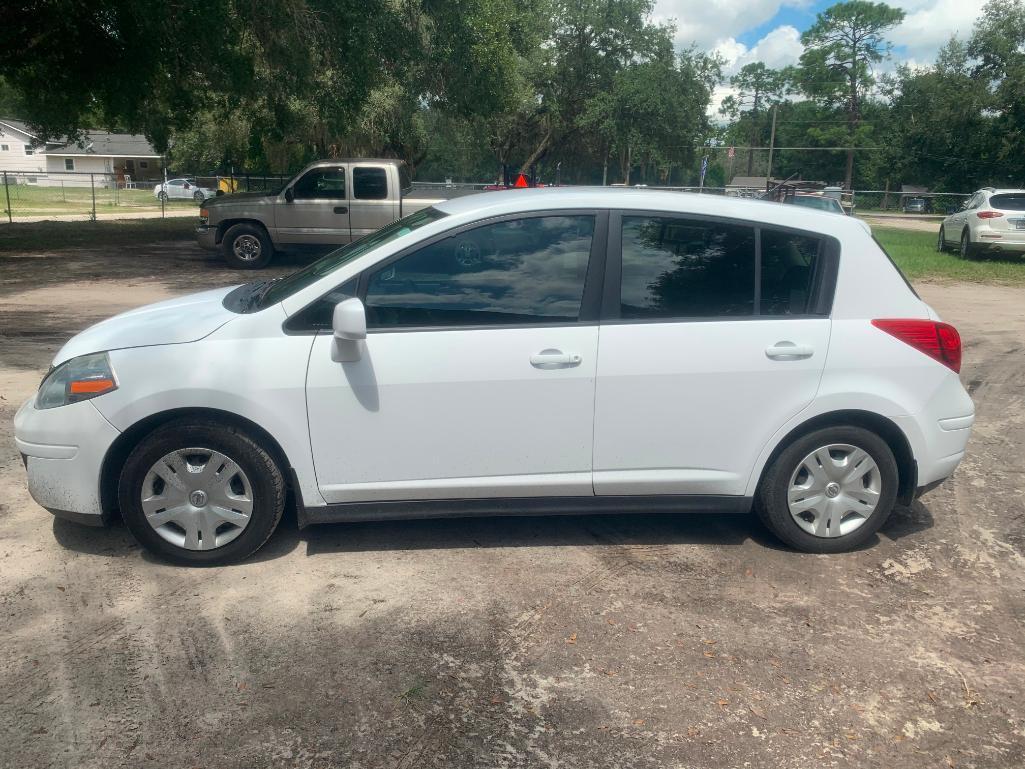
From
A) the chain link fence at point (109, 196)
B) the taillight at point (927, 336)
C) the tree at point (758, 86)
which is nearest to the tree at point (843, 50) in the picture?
the tree at point (758, 86)

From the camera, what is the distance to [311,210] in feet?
53.8

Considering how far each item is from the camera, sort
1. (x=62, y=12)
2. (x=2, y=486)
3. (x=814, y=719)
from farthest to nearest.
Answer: (x=62, y=12), (x=2, y=486), (x=814, y=719)

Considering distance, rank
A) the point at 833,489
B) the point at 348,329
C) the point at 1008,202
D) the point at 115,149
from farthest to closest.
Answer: the point at 115,149
the point at 1008,202
the point at 833,489
the point at 348,329

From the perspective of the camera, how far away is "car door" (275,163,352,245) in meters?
16.3

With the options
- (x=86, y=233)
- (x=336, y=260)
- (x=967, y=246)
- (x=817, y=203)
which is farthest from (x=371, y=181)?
(x=967, y=246)

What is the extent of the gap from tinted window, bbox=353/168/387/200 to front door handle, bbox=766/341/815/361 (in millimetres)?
12940

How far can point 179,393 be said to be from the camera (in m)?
3.90

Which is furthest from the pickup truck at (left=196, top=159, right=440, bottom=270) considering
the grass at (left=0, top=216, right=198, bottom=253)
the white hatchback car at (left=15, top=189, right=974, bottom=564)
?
the white hatchback car at (left=15, top=189, right=974, bottom=564)

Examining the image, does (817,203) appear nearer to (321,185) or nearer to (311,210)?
(321,185)

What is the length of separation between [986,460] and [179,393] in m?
5.25

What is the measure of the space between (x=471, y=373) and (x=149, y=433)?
1483 millimetres

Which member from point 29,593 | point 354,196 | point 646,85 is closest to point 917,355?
point 29,593

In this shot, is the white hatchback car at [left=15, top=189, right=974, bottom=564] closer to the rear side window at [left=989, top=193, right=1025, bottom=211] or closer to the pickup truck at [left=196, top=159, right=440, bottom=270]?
the pickup truck at [left=196, top=159, right=440, bottom=270]

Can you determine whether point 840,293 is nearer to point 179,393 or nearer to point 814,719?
point 814,719
